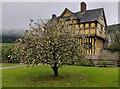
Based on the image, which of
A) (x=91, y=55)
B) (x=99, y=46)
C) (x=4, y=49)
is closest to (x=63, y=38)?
(x=91, y=55)

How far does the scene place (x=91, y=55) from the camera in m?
34.7

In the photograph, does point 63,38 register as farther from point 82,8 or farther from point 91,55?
point 82,8

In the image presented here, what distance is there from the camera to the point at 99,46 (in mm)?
37406

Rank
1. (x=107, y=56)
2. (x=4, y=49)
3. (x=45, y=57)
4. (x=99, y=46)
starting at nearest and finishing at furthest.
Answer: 1. (x=45, y=57)
2. (x=107, y=56)
3. (x=99, y=46)
4. (x=4, y=49)

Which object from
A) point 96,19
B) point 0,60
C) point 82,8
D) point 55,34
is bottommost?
point 0,60

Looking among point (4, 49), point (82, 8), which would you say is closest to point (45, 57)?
point (82, 8)

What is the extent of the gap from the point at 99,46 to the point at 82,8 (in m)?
7.27

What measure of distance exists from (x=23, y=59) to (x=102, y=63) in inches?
543

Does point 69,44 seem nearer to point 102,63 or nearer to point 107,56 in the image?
point 102,63

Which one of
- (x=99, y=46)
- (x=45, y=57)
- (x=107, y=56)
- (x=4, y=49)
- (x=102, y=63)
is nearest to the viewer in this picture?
(x=45, y=57)

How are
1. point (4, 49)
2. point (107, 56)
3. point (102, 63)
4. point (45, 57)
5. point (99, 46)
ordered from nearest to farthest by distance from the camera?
point (45, 57)
point (102, 63)
point (107, 56)
point (99, 46)
point (4, 49)

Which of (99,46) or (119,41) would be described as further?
(99,46)

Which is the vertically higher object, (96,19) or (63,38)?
(96,19)

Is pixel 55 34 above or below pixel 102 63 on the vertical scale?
above
